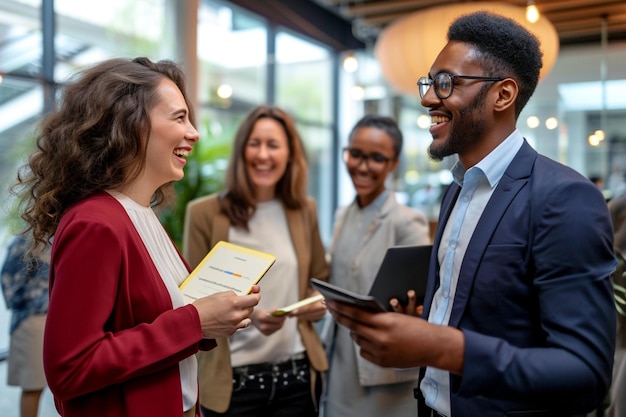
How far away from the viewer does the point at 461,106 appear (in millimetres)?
1323

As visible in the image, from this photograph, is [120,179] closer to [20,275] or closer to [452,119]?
[452,119]

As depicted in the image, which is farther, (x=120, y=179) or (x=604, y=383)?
(x=120, y=179)

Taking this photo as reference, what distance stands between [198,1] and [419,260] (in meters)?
A: 4.57

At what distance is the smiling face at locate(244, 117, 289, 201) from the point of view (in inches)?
91.7

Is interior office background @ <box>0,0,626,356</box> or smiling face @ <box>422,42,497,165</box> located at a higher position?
interior office background @ <box>0,0,626,356</box>

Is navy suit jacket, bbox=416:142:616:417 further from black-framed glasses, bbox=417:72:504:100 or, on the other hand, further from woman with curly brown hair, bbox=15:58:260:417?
woman with curly brown hair, bbox=15:58:260:417

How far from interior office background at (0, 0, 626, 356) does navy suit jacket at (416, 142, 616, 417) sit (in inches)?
71.3

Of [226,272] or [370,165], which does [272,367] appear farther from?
[370,165]

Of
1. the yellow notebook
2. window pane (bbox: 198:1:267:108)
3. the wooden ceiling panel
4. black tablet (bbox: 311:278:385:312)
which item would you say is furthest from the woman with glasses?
window pane (bbox: 198:1:267:108)

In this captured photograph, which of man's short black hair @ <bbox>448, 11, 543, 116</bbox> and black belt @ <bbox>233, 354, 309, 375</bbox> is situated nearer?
man's short black hair @ <bbox>448, 11, 543, 116</bbox>

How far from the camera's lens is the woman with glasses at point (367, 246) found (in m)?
2.17

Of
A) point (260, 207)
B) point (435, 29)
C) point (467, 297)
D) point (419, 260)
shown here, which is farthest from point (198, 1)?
point (467, 297)

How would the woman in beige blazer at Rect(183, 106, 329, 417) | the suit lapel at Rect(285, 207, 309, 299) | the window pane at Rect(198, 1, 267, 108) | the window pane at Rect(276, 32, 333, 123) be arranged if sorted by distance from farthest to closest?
the window pane at Rect(276, 32, 333, 123) < the window pane at Rect(198, 1, 267, 108) < the suit lapel at Rect(285, 207, 309, 299) < the woman in beige blazer at Rect(183, 106, 329, 417)

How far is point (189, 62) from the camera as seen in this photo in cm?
539
